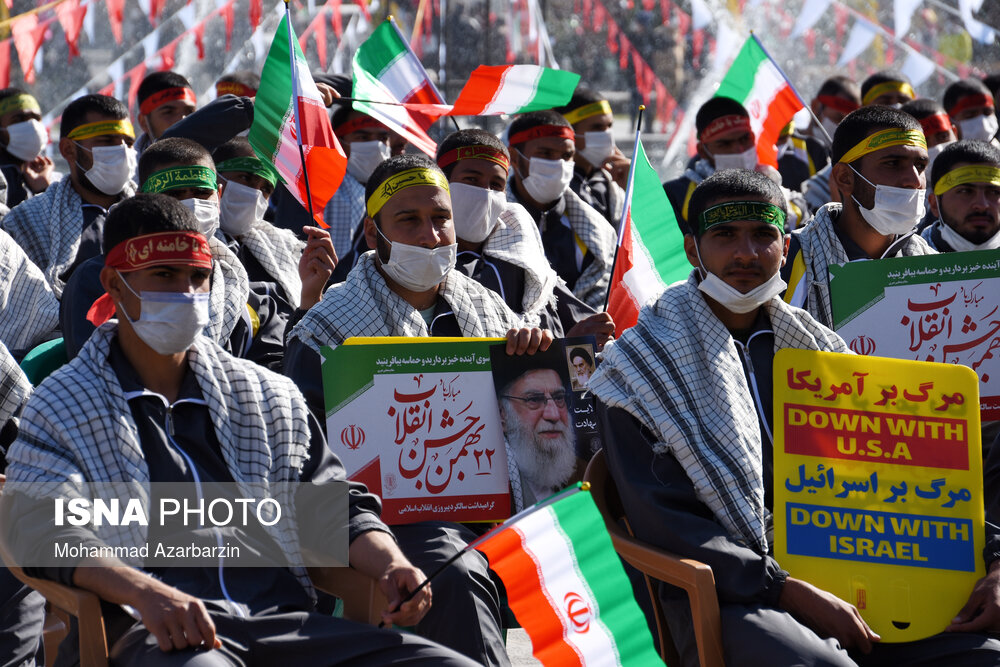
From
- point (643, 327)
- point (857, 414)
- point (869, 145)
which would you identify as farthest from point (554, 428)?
point (869, 145)

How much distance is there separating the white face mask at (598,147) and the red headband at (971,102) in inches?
130

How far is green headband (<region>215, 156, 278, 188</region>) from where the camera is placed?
6.37 m

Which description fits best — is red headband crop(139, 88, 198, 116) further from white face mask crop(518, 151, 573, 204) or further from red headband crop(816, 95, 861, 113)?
red headband crop(816, 95, 861, 113)

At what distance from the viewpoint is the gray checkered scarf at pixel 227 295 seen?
203 inches

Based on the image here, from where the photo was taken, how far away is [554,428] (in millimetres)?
4238

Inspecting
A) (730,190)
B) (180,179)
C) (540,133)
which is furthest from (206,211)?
(540,133)

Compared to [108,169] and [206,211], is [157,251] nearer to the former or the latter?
[206,211]

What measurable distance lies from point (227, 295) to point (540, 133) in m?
2.69

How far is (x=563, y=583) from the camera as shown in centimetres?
328

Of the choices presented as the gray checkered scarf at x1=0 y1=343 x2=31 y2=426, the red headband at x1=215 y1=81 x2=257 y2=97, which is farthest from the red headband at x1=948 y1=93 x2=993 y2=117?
the gray checkered scarf at x1=0 y1=343 x2=31 y2=426

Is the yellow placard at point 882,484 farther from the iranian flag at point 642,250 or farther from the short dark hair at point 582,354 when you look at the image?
the iranian flag at point 642,250

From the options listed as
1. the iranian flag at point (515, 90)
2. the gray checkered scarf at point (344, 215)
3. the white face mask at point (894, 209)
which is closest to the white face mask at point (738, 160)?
the iranian flag at point (515, 90)

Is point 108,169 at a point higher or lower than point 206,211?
higher

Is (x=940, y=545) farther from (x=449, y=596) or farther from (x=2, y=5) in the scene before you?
(x=2, y=5)
